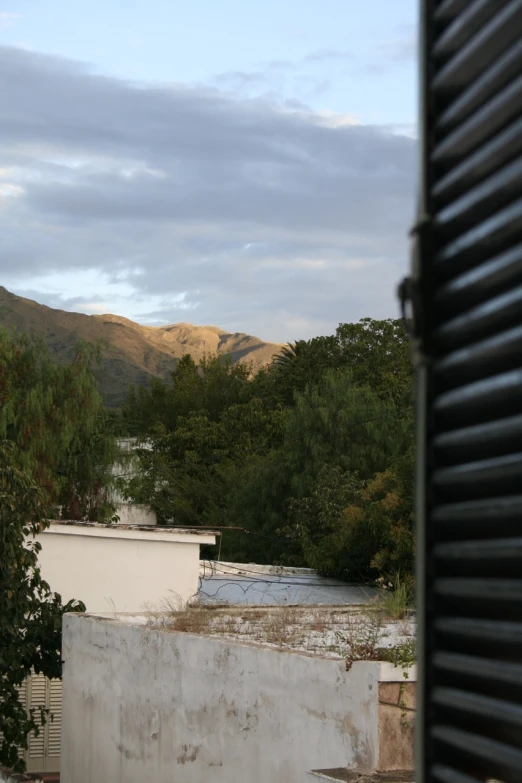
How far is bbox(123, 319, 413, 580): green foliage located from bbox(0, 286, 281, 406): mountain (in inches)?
2304

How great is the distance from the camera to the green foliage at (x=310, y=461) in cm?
2381

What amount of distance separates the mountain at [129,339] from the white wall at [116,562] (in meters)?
84.1

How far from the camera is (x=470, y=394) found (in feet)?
4.89

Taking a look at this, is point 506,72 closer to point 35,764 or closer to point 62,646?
point 62,646

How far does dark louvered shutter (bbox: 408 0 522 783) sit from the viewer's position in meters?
1.38

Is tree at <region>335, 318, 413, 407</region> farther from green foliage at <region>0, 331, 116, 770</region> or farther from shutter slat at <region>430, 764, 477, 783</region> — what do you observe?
shutter slat at <region>430, 764, 477, 783</region>

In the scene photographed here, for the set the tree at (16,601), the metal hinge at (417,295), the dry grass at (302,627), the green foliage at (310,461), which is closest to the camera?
the metal hinge at (417,295)

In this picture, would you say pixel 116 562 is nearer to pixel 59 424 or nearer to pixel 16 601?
pixel 16 601

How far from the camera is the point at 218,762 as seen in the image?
33.0 ft

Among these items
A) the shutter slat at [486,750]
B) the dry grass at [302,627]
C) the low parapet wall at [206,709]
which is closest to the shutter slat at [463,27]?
the shutter slat at [486,750]

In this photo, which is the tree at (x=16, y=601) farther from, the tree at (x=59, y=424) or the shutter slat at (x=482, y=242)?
the shutter slat at (x=482, y=242)

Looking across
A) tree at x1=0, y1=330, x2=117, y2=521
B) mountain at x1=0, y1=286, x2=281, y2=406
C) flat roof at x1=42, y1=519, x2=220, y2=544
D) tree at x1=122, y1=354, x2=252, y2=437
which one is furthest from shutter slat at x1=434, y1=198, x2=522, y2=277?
mountain at x1=0, y1=286, x2=281, y2=406

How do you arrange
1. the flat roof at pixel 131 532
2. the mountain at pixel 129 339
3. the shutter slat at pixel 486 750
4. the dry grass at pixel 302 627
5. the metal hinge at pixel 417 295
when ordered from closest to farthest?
the shutter slat at pixel 486 750
the metal hinge at pixel 417 295
the dry grass at pixel 302 627
the flat roof at pixel 131 532
the mountain at pixel 129 339

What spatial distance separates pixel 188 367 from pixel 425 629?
196 ft
